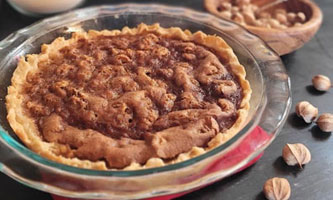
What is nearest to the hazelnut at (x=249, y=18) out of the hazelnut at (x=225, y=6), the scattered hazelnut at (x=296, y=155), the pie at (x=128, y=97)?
the hazelnut at (x=225, y=6)

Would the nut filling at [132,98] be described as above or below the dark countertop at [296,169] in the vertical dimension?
above

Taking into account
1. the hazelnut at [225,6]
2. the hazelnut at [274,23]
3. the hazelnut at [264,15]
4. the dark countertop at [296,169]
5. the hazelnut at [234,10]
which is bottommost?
the dark countertop at [296,169]

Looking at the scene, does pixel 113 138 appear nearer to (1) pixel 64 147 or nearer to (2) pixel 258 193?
(1) pixel 64 147

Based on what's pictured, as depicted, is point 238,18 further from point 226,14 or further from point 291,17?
point 291,17

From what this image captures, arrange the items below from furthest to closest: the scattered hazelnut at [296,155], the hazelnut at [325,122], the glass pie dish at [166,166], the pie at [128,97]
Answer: the hazelnut at [325,122] < the scattered hazelnut at [296,155] < the pie at [128,97] < the glass pie dish at [166,166]

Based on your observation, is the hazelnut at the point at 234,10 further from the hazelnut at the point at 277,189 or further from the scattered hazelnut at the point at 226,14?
the hazelnut at the point at 277,189

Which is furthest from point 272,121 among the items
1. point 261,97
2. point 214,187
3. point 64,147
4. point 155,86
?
point 64,147

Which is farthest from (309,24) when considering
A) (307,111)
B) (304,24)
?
(307,111)
